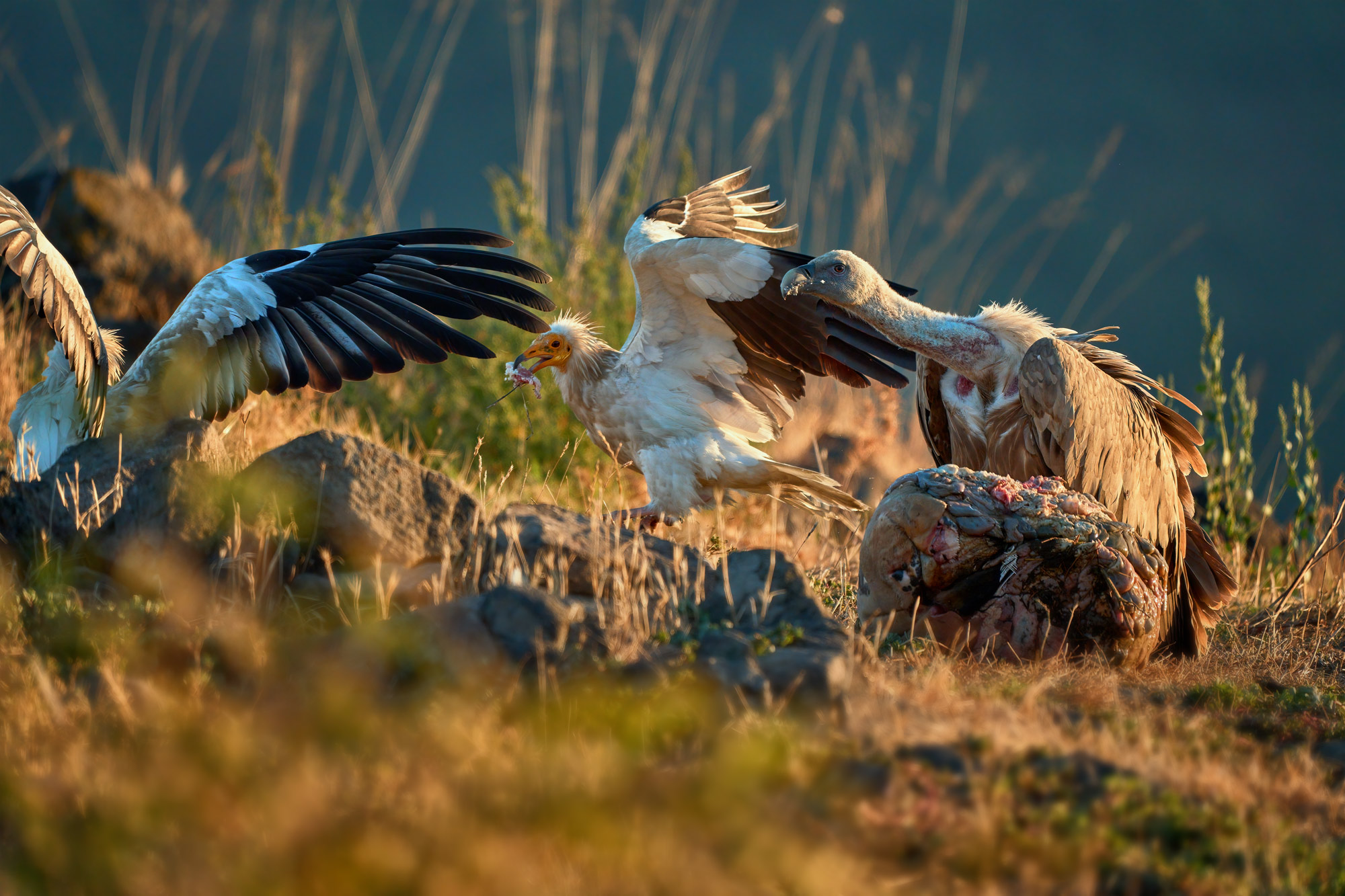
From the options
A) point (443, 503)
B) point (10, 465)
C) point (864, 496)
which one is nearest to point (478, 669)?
point (443, 503)

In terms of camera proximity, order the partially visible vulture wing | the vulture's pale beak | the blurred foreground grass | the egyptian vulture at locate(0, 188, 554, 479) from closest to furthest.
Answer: the blurred foreground grass, the egyptian vulture at locate(0, 188, 554, 479), the partially visible vulture wing, the vulture's pale beak

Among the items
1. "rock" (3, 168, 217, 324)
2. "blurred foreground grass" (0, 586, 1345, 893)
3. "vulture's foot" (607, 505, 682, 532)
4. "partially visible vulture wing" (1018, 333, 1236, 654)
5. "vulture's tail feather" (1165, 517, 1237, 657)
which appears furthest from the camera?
"rock" (3, 168, 217, 324)

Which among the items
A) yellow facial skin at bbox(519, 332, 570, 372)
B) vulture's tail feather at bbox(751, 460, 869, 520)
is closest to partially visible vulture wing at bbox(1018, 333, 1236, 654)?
vulture's tail feather at bbox(751, 460, 869, 520)

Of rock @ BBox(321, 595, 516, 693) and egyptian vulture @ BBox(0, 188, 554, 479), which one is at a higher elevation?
egyptian vulture @ BBox(0, 188, 554, 479)

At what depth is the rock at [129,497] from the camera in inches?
146

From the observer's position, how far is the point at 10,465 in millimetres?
5188

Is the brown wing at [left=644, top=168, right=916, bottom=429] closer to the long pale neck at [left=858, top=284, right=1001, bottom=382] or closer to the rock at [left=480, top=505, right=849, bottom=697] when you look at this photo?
the long pale neck at [left=858, top=284, right=1001, bottom=382]

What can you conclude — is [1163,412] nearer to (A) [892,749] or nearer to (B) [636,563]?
(B) [636,563]

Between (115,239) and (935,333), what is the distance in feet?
26.2

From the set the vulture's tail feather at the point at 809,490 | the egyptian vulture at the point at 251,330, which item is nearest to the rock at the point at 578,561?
the egyptian vulture at the point at 251,330

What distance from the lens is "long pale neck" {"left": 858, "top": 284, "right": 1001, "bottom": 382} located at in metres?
5.12

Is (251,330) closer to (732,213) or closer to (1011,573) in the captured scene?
(732,213)

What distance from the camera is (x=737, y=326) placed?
18.2 ft

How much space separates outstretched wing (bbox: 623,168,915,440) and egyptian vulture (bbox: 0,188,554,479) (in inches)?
31.9
